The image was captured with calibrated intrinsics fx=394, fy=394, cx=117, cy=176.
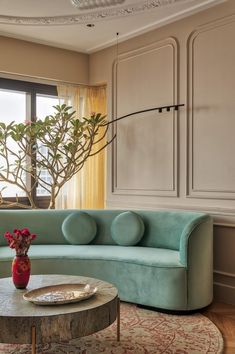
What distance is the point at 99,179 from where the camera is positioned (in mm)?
5207

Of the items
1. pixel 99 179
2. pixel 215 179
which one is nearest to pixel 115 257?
pixel 215 179

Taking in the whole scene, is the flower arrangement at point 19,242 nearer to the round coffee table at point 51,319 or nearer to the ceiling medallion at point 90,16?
the round coffee table at point 51,319

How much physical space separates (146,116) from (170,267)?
1.85m

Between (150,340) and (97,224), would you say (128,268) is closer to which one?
(150,340)

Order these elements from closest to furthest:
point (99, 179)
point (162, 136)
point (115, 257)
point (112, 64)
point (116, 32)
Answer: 1. point (115, 257)
2. point (162, 136)
3. point (116, 32)
4. point (112, 64)
5. point (99, 179)

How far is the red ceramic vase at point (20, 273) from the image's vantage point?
2494 mm

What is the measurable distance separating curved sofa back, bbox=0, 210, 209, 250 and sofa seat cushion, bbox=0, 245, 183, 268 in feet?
0.51

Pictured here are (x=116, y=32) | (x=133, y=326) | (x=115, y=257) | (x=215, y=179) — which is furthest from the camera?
(x=116, y=32)

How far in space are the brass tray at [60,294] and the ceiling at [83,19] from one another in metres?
2.49

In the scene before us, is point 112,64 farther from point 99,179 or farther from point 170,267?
point 170,267

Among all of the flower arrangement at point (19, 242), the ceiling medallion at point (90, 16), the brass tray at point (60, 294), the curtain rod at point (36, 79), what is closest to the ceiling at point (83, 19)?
the ceiling medallion at point (90, 16)

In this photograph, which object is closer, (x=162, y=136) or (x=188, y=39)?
(x=188, y=39)

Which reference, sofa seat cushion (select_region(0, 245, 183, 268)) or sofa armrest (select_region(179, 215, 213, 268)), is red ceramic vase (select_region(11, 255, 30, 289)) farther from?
sofa armrest (select_region(179, 215, 213, 268))

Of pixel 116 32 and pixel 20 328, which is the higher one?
pixel 116 32
